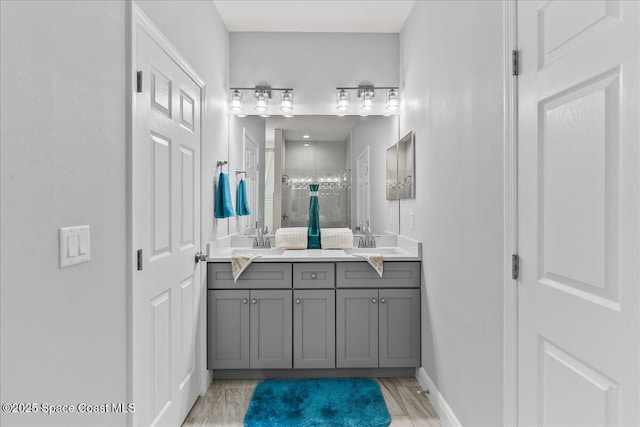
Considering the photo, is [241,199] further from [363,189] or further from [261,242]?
[363,189]

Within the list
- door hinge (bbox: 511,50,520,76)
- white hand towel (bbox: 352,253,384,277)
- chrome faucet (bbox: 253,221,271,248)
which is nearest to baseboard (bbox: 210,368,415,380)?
white hand towel (bbox: 352,253,384,277)

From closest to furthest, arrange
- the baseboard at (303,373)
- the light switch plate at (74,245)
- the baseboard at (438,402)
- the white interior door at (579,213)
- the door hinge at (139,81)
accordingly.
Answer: the white interior door at (579,213) < the light switch plate at (74,245) < the door hinge at (139,81) < the baseboard at (438,402) < the baseboard at (303,373)

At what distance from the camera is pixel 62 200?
1057 millimetres

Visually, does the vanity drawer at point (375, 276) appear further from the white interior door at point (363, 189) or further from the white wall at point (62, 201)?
the white wall at point (62, 201)

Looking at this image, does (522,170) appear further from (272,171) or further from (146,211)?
(272,171)

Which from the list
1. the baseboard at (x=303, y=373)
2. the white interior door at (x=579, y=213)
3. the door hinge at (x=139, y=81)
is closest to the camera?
the white interior door at (x=579, y=213)

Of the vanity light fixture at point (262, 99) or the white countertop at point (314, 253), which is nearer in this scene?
the white countertop at point (314, 253)

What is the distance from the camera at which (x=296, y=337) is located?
256 cm

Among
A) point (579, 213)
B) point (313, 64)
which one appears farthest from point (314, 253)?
point (579, 213)

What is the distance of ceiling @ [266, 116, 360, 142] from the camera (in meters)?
3.17

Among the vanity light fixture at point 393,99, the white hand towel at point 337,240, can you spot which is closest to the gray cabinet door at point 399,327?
A: the white hand towel at point 337,240

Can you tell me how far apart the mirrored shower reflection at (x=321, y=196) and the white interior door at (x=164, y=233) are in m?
1.01

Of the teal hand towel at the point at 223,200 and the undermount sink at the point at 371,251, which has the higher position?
the teal hand towel at the point at 223,200

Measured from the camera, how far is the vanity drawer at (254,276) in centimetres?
255
